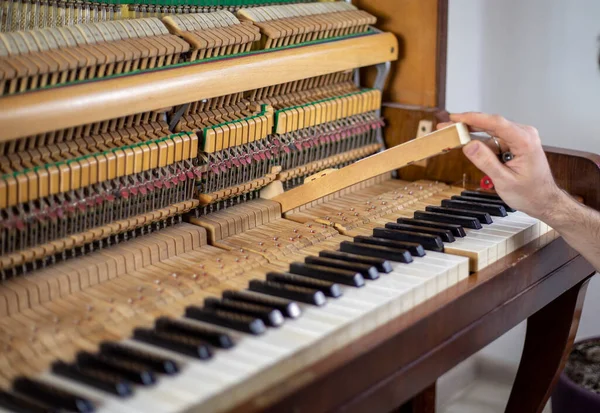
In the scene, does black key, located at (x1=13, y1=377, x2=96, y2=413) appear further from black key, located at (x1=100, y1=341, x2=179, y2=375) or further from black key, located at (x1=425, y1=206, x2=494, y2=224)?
black key, located at (x1=425, y1=206, x2=494, y2=224)

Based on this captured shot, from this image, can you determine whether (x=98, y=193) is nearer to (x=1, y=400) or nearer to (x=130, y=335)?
(x=130, y=335)

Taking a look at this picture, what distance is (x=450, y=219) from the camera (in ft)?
8.98

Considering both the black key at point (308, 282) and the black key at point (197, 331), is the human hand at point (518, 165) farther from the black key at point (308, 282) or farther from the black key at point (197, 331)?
the black key at point (197, 331)

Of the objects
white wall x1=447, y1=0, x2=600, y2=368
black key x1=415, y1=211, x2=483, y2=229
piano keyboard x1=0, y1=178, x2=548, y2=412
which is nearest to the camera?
piano keyboard x1=0, y1=178, x2=548, y2=412

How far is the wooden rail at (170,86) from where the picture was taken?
2.04 meters

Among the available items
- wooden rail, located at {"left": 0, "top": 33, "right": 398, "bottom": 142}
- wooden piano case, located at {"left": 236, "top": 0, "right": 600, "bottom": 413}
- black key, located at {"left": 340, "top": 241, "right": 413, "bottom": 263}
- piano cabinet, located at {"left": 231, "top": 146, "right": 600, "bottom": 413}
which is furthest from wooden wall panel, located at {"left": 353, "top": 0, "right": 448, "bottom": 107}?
black key, located at {"left": 340, "top": 241, "right": 413, "bottom": 263}

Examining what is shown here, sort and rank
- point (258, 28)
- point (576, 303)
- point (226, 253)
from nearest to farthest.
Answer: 1. point (226, 253)
2. point (258, 28)
3. point (576, 303)

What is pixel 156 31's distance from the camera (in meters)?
2.49

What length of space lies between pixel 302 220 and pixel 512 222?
696 mm

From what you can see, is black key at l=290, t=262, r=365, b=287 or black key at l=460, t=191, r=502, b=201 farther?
black key at l=460, t=191, r=502, b=201

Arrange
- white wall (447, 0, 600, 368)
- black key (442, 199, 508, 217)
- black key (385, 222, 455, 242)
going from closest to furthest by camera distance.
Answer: black key (385, 222, 455, 242)
black key (442, 199, 508, 217)
white wall (447, 0, 600, 368)

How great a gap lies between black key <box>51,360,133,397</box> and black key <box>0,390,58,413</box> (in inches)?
4.3

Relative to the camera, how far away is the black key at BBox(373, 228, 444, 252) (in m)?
2.48

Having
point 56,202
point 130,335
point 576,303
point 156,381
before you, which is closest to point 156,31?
point 56,202
